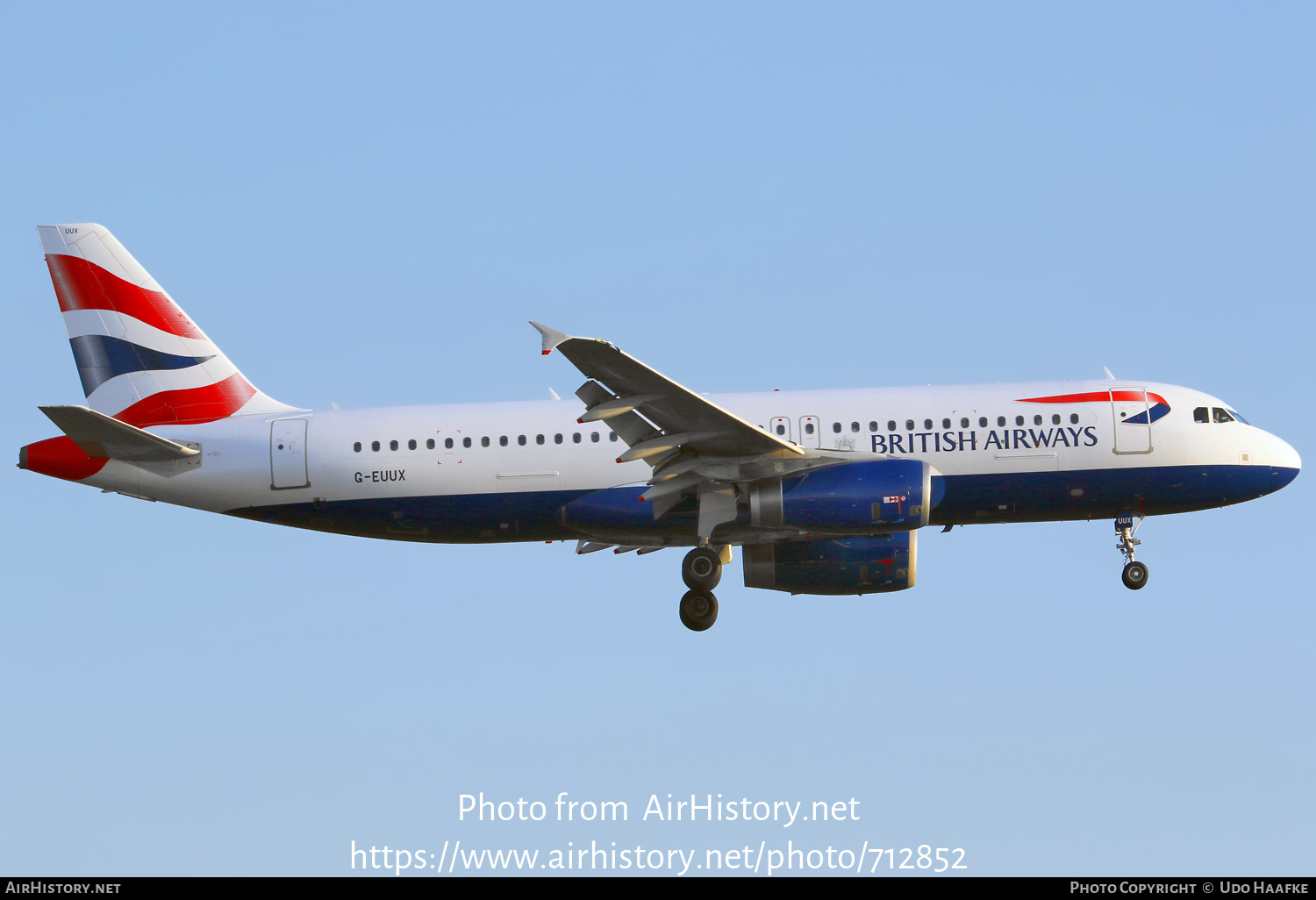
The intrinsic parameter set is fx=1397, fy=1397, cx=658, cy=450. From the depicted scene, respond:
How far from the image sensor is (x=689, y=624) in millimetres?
31625

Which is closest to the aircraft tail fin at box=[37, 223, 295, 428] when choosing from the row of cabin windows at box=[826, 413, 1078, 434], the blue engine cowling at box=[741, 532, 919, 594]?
the blue engine cowling at box=[741, 532, 919, 594]

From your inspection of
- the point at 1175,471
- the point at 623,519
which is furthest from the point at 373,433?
the point at 1175,471

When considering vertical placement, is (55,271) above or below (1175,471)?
above

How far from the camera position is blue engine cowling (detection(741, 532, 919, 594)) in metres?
32.5

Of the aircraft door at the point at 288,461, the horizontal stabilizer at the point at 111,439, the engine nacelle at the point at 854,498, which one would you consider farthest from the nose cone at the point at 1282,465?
the horizontal stabilizer at the point at 111,439

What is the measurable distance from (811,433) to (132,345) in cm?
1622

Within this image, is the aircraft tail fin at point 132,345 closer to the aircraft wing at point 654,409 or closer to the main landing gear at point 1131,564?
the aircraft wing at point 654,409

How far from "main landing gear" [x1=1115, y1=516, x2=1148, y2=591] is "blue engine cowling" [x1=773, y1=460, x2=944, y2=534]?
592cm

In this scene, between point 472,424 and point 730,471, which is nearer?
point 730,471

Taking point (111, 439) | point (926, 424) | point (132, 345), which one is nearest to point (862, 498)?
point (926, 424)

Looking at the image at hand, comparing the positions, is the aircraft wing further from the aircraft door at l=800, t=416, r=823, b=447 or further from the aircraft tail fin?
the aircraft tail fin

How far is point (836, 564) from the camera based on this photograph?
32656mm

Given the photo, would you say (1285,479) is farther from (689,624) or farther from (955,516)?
(689,624)

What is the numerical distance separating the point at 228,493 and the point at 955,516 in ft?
53.4
